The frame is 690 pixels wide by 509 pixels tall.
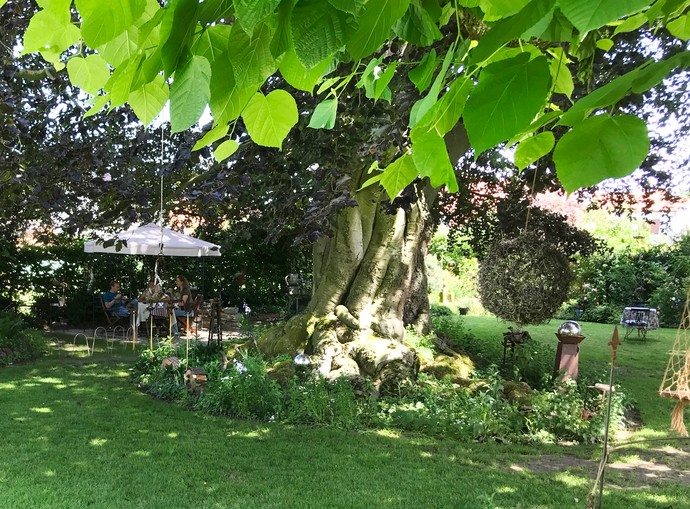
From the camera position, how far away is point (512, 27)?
0.72m

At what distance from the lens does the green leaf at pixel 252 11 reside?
0.65m

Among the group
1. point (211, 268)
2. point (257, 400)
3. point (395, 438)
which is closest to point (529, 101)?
point (395, 438)

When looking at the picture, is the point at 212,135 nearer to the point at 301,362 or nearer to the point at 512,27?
the point at 512,27

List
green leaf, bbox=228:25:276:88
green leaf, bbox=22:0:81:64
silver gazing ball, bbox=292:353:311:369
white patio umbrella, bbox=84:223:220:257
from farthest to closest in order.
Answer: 1. white patio umbrella, bbox=84:223:220:257
2. silver gazing ball, bbox=292:353:311:369
3. green leaf, bbox=22:0:81:64
4. green leaf, bbox=228:25:276:88

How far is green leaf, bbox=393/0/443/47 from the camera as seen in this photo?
1.04 meters

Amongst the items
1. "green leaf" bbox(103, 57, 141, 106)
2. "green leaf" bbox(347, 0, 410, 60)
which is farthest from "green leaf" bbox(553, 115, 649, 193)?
"green leaf" bbox(103, 57, 141, 106)

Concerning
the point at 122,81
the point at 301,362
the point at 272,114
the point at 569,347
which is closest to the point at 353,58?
the point at 272,114

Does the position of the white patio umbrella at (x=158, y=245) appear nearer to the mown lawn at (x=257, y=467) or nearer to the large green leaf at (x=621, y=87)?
the mown lawn at (x=257, y=467)

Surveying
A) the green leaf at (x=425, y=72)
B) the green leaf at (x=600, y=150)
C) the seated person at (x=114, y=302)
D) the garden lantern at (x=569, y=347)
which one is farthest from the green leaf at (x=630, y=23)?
the seated person at (x=114, y=302)

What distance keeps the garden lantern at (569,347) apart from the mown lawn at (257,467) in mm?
1068

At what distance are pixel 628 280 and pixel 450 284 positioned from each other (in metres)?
6.49

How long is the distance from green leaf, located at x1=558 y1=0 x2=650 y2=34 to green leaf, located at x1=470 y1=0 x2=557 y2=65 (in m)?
0.12

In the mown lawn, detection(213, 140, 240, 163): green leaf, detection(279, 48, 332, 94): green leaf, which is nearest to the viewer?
detection(279, 48, 332, 94): green leaf

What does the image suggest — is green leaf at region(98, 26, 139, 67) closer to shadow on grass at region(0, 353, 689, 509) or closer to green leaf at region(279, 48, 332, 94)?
green leaf at region(279, 48, 332, 94)
